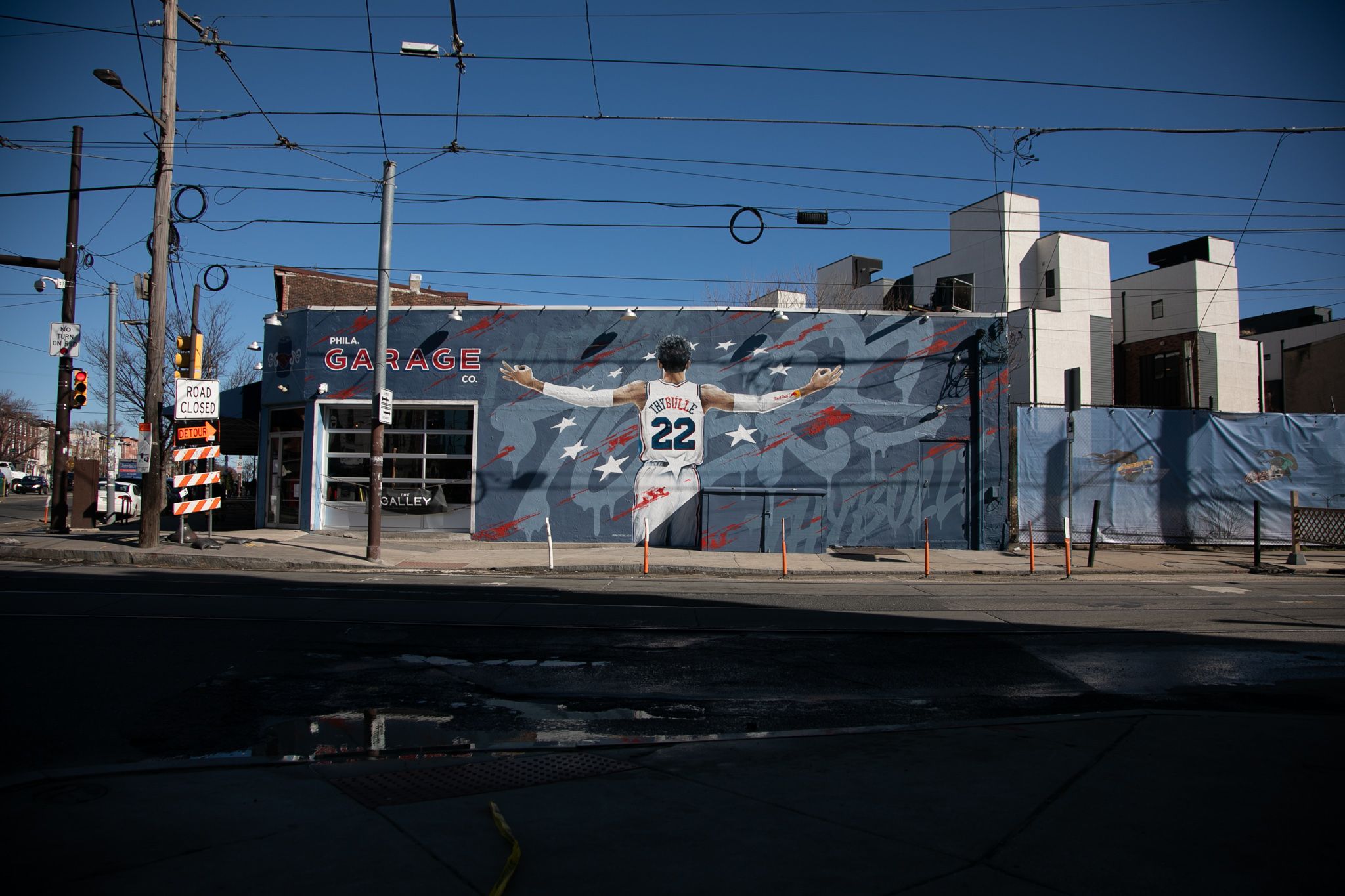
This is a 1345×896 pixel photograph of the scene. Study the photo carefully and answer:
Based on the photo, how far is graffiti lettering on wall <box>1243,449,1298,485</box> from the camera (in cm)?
2117

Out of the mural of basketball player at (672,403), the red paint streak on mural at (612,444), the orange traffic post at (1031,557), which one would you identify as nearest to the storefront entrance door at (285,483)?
the mural of basketball player at (672,403)

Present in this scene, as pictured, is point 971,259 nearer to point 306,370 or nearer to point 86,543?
point 306,370

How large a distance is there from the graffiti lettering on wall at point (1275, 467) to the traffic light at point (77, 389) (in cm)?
3030

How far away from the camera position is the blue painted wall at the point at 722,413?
20.5 meters

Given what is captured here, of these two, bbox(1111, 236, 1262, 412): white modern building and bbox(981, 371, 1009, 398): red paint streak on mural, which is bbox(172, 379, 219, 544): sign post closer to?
bbox(981, 371, 1009, 398): red paint streak on mural

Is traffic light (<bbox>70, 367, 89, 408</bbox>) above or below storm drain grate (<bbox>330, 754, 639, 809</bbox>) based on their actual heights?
above

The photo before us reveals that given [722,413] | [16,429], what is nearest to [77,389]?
[722,413]

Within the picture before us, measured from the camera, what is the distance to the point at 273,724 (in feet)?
20.2

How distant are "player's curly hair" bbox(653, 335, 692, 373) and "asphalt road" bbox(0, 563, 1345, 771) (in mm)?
8640

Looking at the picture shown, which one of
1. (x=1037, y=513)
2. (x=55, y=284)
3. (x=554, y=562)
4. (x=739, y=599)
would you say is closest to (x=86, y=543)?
(x=55, y=284)

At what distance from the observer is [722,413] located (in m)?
20.6

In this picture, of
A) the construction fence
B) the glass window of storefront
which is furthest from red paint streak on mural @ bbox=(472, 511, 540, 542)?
the construction fence

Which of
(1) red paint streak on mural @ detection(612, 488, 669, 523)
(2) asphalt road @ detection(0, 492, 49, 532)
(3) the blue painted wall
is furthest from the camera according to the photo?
(2) asphalt road @ detection(0, 492, 49, 532)

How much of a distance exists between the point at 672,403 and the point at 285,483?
34.1 ft
